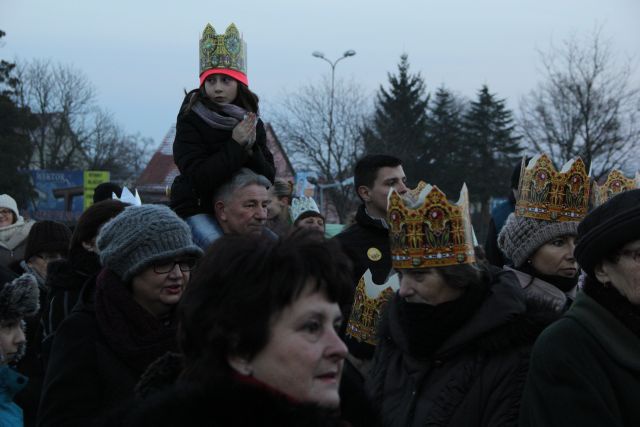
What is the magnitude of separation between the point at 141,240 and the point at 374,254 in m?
2.49

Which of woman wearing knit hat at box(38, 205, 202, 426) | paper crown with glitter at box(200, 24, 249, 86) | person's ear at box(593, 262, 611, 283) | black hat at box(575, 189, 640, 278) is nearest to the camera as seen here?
black hat at box(575, 189, 640, 278)

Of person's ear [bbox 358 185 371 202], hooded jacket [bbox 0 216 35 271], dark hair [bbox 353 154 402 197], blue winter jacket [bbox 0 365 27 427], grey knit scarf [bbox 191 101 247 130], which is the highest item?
grey knit scarf [bbox 191 101 247 130]

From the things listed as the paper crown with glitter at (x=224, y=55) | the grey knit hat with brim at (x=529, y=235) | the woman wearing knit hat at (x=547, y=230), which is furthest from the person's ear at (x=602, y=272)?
the paper crown with glitter at (x=224, y=55)

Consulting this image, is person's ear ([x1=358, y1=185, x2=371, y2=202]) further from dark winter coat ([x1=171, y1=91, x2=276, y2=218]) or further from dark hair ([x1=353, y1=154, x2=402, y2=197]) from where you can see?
dark winter coat ([x1=171, y1=91, x2=276, y2=218])

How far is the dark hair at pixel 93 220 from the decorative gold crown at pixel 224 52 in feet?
3.45

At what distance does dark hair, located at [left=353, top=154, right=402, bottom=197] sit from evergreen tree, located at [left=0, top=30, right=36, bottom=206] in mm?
38167

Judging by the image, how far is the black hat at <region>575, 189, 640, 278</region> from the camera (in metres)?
3.15

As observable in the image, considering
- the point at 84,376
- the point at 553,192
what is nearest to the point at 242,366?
the point at 84,376

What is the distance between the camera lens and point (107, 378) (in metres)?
3.45

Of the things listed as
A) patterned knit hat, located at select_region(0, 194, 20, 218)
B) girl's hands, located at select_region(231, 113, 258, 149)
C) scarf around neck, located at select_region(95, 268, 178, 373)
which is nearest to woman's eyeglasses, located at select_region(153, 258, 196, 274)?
scarf around neck, located at select_region(95, 268, 178, 373)

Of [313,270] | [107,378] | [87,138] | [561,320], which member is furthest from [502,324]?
[87,138]

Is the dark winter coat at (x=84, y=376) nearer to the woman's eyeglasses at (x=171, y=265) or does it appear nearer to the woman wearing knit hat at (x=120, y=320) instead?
the woman wearing knit hat at (x=120, y=320)

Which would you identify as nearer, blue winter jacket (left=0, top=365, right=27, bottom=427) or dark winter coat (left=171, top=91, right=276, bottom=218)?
blue winter jacket (left=0, top=365, right=27, bottom=427)

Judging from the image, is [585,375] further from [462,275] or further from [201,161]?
[201,161]
